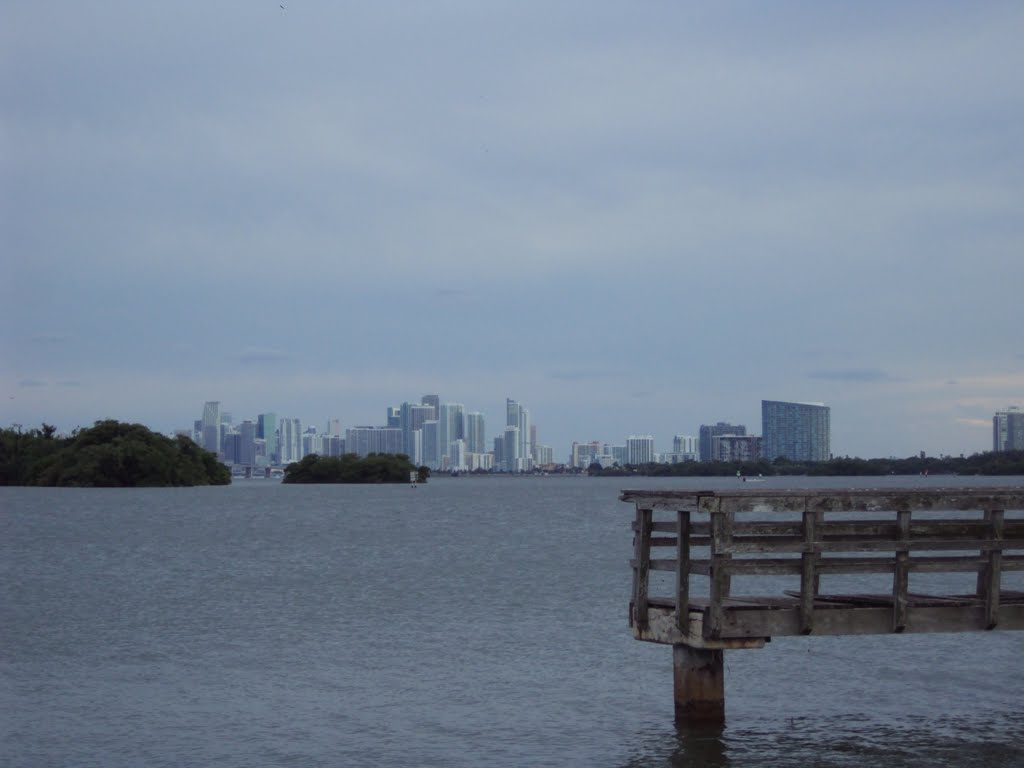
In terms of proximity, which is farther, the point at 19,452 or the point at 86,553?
the point at 19,452

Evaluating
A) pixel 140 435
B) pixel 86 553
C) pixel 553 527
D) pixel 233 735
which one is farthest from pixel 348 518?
pixel 233 735

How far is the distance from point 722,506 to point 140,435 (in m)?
158

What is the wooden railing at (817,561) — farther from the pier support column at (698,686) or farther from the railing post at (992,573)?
the pier support column at (698,686)

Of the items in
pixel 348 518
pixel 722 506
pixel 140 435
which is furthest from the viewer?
pixel 140 435

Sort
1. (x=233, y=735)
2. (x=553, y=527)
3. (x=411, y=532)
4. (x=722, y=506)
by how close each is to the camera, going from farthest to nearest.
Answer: (x=553, y=527) < (x=411, y=532) < (x=233, y=735) < (x=722, y=506)

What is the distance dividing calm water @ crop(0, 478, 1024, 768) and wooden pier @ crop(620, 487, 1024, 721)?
160 cm

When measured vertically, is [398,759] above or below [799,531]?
below

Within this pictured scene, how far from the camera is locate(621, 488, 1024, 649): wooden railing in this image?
16859 millimetres

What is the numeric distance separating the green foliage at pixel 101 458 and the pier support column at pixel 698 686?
485 feet

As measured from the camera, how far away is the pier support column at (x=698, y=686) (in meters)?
18.5

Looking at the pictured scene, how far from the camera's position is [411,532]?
8231 centimetres

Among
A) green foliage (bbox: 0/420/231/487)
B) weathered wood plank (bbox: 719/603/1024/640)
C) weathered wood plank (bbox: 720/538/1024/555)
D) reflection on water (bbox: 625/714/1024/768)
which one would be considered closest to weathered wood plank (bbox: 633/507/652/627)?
weathered wood plank (bbox: 720/538/1024/555)

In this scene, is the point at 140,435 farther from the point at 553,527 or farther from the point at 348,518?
the point at 553,527

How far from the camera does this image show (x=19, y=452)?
177000mm
